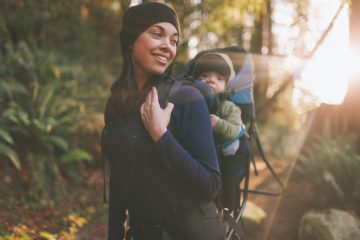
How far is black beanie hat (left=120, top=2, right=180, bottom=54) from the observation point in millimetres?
1907

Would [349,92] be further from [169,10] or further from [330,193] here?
[169,10]

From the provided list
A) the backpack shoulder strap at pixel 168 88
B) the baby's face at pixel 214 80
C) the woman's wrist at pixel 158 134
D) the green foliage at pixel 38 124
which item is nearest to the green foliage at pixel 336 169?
the baby's face at pixel 214 80

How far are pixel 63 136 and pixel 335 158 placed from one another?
17.4 ft

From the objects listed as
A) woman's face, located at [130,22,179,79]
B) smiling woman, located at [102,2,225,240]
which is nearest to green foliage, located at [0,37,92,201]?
smiling woman, located at [102,2,225,240]

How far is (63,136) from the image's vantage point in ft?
24.6

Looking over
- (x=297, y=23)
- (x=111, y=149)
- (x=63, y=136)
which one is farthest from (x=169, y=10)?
(x=63, y=136)

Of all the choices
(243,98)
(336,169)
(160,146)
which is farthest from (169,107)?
(336,169)

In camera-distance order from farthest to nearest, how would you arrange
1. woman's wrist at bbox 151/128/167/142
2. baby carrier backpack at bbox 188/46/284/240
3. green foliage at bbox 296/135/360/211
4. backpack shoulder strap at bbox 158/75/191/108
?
1. green foliage at bbox 296/135/360/211
2. baby carrier backpack at bbox 188/46/284/240
3. backpack shoulder strap at bbox 158/75/191/108
4. woman's wrist at bbox 151/128/167/142

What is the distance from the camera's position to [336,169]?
5.45 meters

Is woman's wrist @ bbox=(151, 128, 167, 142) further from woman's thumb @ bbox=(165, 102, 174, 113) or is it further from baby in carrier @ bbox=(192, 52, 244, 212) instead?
baby in carrier @ bbox=(192, 52, 244, 212)

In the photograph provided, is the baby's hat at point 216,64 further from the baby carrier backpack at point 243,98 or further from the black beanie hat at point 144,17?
the black beanie hat at point 144,17

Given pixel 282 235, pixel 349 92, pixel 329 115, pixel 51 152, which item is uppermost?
pixel 349 92

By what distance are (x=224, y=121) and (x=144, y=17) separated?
3.54 ft

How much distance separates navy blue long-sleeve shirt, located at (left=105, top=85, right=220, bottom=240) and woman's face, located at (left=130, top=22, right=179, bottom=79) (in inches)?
8.0
